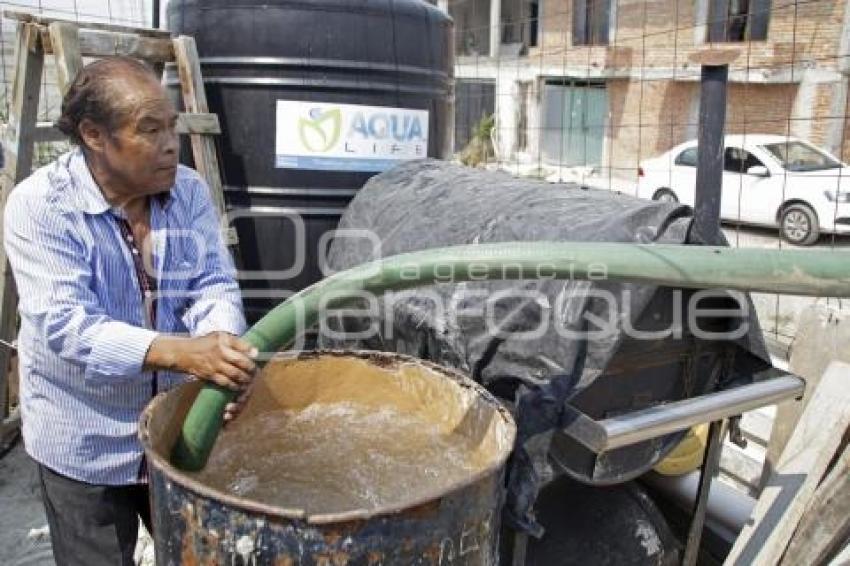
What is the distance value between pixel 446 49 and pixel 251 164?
0.94 metres

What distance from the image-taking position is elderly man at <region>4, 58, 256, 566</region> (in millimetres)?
1486

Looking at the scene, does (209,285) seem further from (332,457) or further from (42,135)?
(42,135)

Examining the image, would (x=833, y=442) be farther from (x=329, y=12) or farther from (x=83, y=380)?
(x=329, y=12)

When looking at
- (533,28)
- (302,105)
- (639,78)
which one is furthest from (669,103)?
(302,105)

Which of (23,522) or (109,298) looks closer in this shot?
(109,298)

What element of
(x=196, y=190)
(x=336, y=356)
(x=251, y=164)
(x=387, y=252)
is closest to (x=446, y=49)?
(x=251, y=164)

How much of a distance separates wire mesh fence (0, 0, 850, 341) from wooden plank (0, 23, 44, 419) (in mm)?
2675

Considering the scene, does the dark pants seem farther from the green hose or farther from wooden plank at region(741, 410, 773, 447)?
wooden plank at region(741, 410, 773, 447)

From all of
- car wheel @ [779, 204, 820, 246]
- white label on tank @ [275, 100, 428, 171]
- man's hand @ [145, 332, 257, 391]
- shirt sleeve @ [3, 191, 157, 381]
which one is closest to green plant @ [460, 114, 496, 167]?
car wheel @ [779, 204, 820, 246]

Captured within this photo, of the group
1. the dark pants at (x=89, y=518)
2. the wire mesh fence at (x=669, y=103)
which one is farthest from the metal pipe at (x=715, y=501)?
the wire mesh fence at (x=669, y=103)

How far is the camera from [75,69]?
8.24ft

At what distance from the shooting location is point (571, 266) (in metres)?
1.28

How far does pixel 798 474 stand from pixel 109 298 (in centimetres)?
178

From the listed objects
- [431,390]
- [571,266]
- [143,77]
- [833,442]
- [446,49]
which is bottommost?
[833,442]
